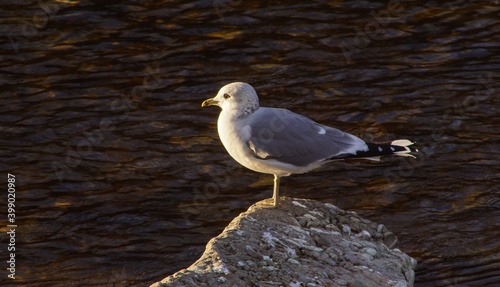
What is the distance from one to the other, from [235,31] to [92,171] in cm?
412

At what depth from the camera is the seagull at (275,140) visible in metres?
6.56

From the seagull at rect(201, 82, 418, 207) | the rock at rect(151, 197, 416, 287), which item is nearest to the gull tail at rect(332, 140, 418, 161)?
the seagull at rect(201, 82, 418, 207)

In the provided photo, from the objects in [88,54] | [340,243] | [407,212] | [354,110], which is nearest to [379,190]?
[407,212]

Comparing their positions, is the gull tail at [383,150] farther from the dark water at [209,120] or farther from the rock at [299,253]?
the dark water at [209,120]

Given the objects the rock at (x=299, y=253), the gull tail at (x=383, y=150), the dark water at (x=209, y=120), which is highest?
the gull tail at (x=383, y=150)

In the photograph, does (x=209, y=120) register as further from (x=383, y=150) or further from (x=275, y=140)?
(x=383, y=150)

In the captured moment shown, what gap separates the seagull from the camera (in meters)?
6.56

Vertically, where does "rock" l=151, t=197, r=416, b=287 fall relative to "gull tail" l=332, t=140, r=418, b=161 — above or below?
below
